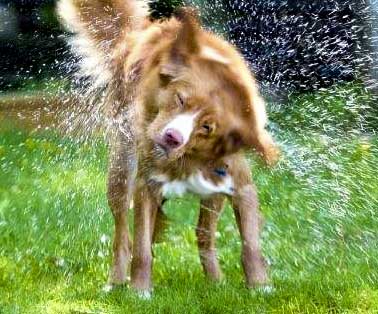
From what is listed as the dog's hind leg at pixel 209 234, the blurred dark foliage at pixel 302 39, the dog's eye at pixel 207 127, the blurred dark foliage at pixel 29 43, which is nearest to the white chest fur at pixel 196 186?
the dog's hind leg at pixel 209 234

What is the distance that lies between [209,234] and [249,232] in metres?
Result: 0.33

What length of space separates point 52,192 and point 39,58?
4112mm

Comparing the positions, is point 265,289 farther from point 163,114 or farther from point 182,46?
point 182,46

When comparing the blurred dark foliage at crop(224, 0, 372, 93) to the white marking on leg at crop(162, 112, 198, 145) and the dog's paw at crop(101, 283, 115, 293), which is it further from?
the white marking on leg at crop(162, 112, 198, 145)

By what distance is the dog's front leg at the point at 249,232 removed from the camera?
175 inches

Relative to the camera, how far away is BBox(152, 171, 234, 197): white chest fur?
4348 mm

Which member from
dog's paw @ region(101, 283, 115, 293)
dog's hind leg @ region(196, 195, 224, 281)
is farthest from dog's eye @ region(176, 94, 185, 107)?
dog's paw @ region(101, 283, 115, 293)

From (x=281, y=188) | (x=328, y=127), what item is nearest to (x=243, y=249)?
(x=281, y=188)

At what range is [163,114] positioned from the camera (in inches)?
160

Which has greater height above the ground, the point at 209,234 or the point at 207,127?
the point at 207,127

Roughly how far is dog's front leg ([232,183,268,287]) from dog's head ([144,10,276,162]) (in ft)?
0.96

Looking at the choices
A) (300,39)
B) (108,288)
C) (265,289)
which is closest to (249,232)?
(265,289)

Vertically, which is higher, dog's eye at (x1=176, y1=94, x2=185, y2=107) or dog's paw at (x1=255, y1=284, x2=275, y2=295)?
dog's eye at (x1=176, y1=94, x2=185, y2=107)

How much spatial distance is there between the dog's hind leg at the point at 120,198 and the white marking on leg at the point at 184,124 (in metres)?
0.88
